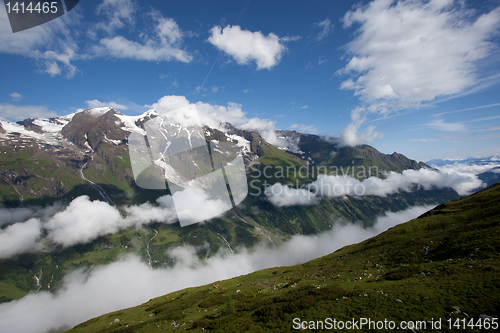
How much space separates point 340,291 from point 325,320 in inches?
240

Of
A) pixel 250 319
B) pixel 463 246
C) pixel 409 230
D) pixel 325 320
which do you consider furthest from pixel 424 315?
pixel 409 230

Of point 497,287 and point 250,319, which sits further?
point 250,319

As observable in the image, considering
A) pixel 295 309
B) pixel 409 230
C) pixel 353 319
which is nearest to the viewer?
pixel 353 319

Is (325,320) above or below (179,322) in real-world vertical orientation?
above

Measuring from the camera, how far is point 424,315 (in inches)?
438

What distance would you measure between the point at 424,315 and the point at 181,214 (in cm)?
1733

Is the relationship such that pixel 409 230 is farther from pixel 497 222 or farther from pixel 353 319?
pixel 353 319

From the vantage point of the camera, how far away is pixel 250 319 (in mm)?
15430

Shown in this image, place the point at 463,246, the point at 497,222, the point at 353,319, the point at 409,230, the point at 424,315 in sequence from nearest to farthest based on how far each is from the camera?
the point at 424,315 → the point at 353,319 → the point at 463,246 → the point at 497,222 → the point at 409,230

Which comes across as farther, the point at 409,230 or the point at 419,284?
the point at 409,230

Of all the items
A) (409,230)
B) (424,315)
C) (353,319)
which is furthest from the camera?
(409,230)

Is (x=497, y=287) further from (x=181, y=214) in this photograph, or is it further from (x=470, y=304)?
(x=181, y=214)

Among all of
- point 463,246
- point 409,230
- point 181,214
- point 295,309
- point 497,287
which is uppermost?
point 181,214

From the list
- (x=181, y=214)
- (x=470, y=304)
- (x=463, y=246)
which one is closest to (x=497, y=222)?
(x=463, y=246)
